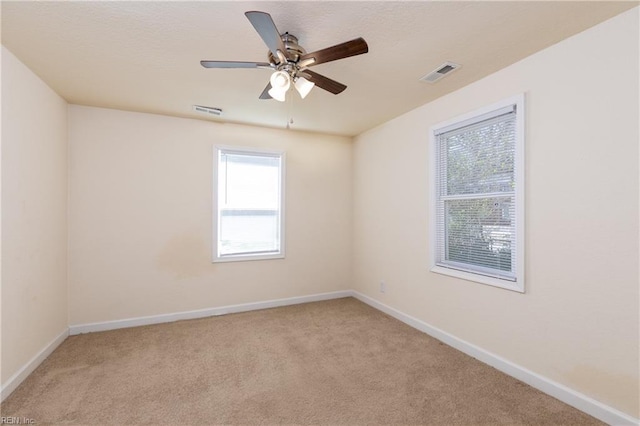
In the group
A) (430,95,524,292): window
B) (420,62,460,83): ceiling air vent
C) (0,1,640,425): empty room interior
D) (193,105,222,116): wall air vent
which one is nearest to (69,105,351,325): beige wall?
(0,1,640,425): empty room interior

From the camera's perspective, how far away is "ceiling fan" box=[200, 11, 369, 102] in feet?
5.13

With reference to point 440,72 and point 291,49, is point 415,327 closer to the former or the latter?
point 440,72

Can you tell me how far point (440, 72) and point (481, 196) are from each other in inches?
44.5

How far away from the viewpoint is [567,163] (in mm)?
1986

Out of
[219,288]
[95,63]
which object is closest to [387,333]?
[219,288]

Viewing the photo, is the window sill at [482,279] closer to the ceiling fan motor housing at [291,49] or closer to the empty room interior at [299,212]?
the empty room interior at [299,212]

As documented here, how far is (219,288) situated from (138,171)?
171 cm

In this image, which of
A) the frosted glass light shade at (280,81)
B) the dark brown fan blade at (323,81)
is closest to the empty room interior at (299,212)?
the frosted glass light shade at (280,81)

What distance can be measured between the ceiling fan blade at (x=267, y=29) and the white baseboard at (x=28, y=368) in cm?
289

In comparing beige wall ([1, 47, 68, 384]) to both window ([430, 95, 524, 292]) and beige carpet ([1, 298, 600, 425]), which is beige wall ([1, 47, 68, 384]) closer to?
beige carpet ([1, 298, 600, 425])

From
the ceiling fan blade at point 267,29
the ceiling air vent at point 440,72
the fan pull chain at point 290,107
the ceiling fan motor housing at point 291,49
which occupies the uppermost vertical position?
the ceiling air vent at point 440,72

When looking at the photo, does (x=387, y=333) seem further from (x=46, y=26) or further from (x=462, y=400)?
(x=46, y=26)

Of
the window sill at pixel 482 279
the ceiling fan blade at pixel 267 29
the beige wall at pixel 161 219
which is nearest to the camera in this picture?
the ceiling fan blade at pixel 267 29

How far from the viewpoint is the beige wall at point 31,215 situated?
6.93 feet
